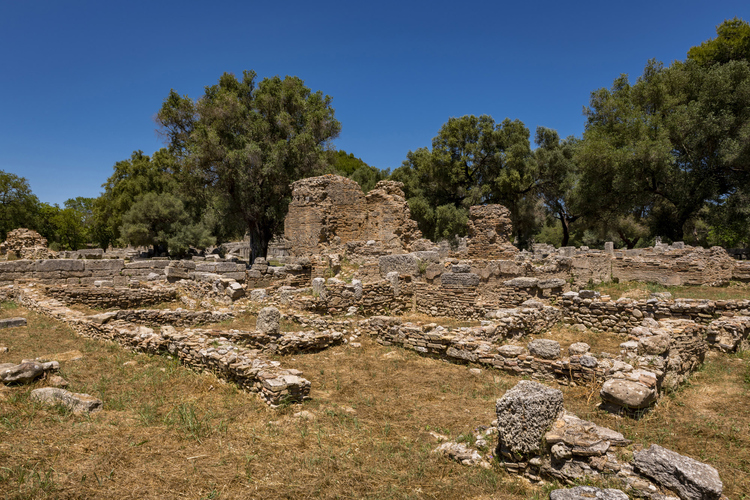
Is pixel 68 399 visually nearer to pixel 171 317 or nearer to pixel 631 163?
pixel 171 317

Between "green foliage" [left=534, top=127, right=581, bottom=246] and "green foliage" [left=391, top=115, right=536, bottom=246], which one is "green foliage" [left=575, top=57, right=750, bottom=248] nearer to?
"green foliage" [left=534, top=127, right=581, bottom=246]

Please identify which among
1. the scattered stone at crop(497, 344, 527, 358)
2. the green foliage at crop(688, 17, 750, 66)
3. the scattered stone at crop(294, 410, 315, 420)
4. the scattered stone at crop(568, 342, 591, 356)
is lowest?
the scattered stone at crop(294, 410, 315, 420)

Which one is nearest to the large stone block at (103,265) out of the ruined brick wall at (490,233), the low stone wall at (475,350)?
→ the low stone wall at (475,350)

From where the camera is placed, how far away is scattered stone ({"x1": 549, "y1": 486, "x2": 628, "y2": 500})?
2.96m

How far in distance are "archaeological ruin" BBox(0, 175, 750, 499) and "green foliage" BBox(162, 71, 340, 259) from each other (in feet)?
24.5

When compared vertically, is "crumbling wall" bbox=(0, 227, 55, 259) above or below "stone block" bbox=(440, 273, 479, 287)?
above

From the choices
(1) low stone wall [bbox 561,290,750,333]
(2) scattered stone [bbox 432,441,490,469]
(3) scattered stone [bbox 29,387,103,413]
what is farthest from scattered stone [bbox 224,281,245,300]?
(1) low stone wall [bbox 561,290,750,333]

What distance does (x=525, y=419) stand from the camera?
151 inches

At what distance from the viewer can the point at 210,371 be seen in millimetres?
6527

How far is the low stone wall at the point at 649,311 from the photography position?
8719 mm

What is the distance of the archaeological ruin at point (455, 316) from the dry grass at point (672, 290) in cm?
76

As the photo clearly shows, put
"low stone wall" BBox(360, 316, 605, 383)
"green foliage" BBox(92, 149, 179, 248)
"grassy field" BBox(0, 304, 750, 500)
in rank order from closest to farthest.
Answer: "grassy field" BBox(0, 304, 750, 500) → "low stone wall" BBox(360, 316, 605, 383) → "green foliage" BBox(92, 149, 179, 248)

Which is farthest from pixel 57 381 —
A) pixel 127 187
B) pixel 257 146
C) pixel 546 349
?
pixel 127 187

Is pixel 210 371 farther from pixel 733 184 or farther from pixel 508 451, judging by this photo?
pixel 733 184
